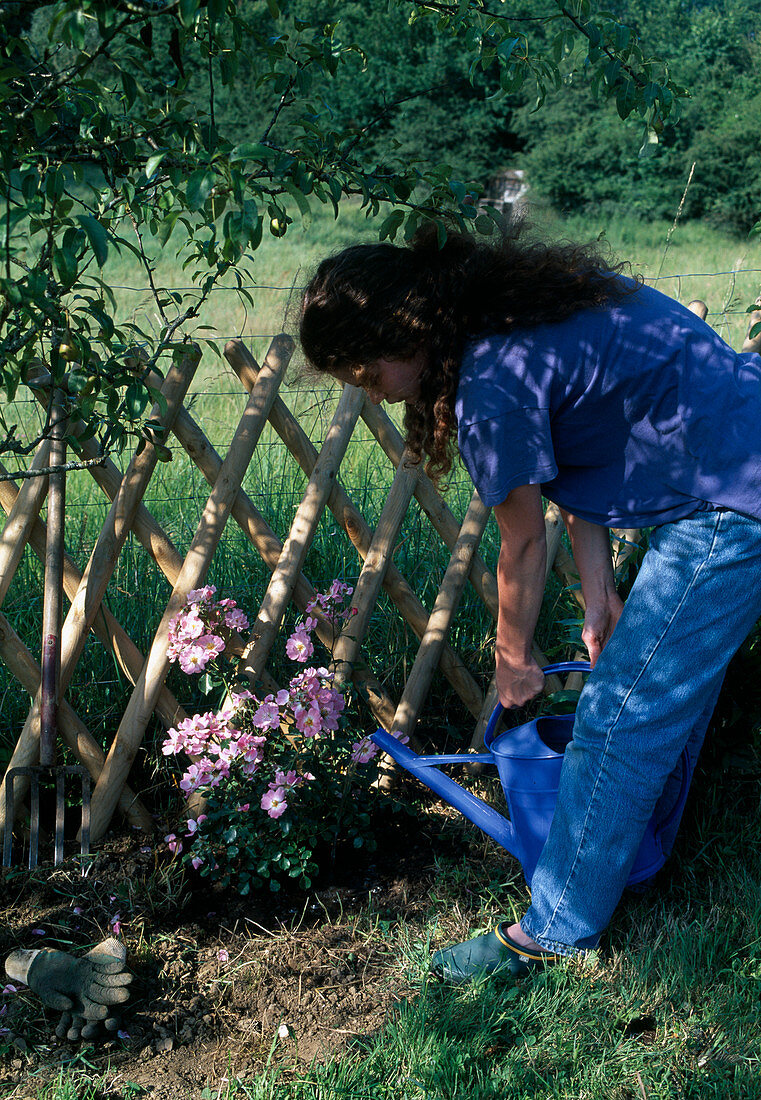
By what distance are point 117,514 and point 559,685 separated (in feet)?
4.56

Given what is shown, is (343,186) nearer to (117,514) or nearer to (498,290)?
(498,290)

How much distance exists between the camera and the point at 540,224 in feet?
5.64

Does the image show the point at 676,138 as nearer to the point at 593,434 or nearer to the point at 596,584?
the point at 596,584

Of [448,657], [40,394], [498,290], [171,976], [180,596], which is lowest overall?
[171,976]

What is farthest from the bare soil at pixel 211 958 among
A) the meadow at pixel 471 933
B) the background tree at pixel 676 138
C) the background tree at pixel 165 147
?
the background tree at pixel 676 138

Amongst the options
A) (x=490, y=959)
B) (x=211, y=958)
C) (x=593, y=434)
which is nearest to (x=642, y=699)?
(x=593, y=434)

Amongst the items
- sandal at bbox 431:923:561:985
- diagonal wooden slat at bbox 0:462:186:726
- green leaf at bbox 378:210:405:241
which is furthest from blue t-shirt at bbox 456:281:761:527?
diagonal wooden slat at bbox 0:462:186:726

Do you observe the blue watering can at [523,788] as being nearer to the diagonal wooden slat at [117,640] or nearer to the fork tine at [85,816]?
the diagonal wooden slat at [117,640]

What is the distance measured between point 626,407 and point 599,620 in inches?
22.2

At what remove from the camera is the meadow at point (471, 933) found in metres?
1.54

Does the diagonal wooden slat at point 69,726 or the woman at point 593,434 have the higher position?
the woman at point 593,434

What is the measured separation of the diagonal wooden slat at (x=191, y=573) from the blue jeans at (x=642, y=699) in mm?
1023

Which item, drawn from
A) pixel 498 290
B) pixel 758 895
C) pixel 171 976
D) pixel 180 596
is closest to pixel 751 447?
pixel 498 290

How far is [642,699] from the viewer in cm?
155
